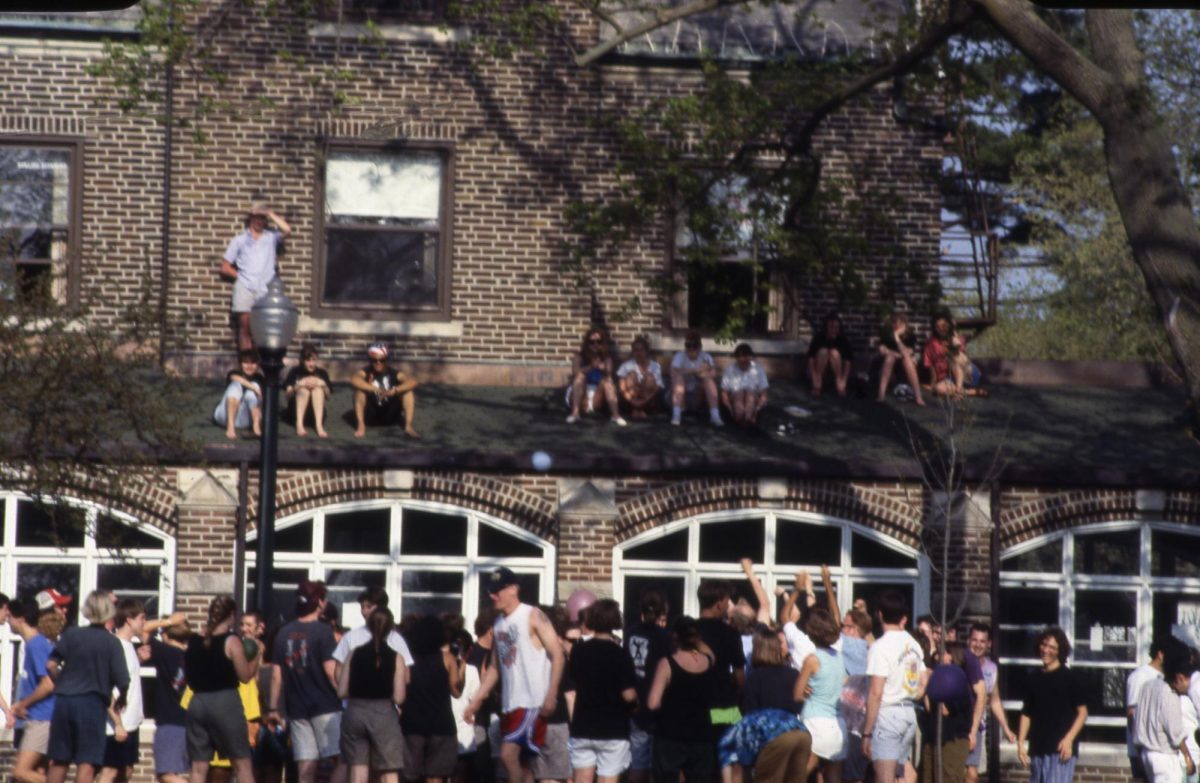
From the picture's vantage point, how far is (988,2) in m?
12.9

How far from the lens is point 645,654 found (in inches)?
452

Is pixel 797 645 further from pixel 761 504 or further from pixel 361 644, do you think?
pixel 761 504

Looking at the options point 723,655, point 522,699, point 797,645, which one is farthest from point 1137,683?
point 522,699

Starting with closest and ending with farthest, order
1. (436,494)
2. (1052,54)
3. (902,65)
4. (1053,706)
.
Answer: (1052,54) → (1053,706) → (902,65) → (436,494)

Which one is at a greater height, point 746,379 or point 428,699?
point 746,379

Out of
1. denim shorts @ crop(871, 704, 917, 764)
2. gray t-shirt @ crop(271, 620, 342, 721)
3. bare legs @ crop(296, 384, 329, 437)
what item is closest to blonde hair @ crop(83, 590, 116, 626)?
gray t-shirt @ crop(271, 620, 342, 721)

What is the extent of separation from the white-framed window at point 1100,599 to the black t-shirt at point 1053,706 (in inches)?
191

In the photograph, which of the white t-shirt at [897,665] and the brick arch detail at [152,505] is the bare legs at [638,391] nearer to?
the brick arch detail at [152,505]

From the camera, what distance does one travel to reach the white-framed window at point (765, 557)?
712 inches

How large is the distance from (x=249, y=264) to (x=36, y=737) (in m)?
7.84

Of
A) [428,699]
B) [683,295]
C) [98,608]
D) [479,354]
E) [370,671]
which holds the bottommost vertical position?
[428,699]

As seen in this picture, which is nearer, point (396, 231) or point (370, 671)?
point (370, 671)

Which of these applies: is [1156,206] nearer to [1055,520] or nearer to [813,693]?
[813,693]

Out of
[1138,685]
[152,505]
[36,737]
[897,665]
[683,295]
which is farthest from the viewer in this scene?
[683,295]
